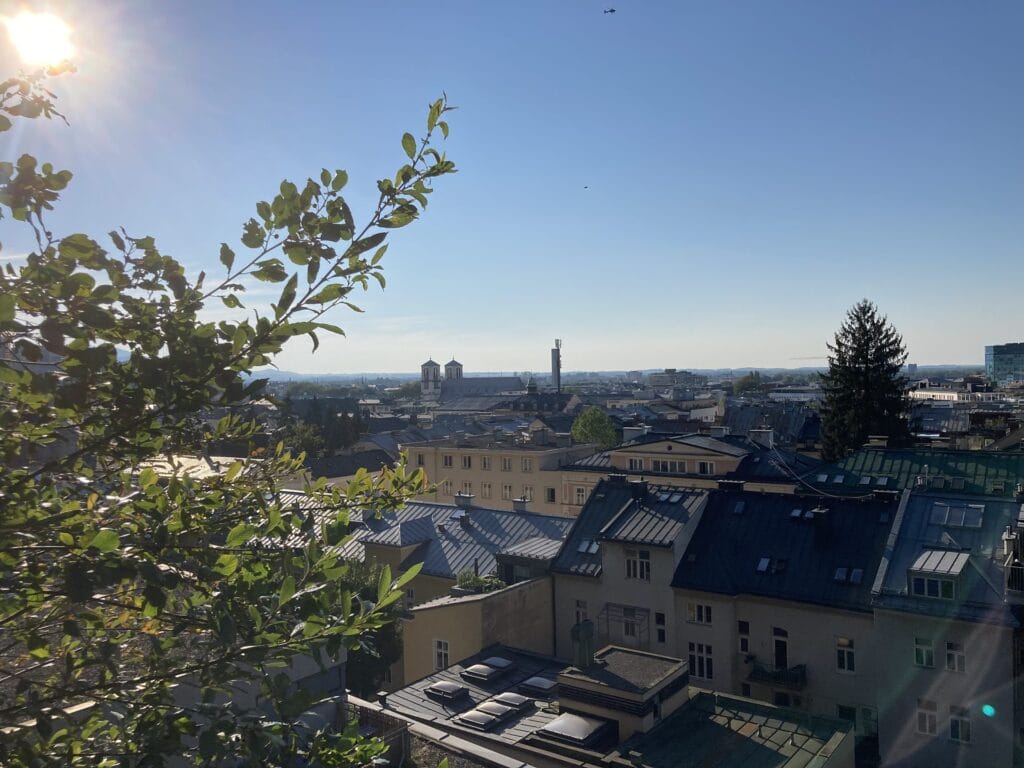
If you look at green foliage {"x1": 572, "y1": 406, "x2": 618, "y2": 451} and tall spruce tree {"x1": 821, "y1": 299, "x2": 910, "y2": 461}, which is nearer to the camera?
tall spruce tree {"x1": 821, "y1": 299, "x2": 910, "y2": 461}

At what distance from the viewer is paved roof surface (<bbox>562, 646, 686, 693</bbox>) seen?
1644 cm

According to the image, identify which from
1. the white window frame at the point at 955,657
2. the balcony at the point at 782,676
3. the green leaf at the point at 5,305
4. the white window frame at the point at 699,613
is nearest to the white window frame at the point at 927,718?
the white window frame at the point at 955,657

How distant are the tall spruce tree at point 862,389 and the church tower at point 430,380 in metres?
124

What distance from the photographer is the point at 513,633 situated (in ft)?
76.3

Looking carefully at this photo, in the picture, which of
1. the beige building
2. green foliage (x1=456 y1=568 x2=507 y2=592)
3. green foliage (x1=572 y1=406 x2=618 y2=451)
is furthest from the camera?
green foliage (x1=572 y1=406 x2=618 y2=451)

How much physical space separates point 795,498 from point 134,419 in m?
23.4

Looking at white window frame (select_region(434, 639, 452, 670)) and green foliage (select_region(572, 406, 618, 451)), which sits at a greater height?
green foliage (select_region(572, 406, 618, 451))

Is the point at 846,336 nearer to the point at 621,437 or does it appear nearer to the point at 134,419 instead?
the point at 621,437

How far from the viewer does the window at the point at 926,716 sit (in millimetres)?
18594

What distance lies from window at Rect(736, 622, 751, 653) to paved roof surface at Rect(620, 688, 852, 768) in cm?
491

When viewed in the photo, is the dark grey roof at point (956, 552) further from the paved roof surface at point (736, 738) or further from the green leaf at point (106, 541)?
the green leaf at point (106, 541)

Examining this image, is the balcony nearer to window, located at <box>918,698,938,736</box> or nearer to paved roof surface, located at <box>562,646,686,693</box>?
window, located at <box>918,698,938,736</box>

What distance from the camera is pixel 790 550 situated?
2281cm

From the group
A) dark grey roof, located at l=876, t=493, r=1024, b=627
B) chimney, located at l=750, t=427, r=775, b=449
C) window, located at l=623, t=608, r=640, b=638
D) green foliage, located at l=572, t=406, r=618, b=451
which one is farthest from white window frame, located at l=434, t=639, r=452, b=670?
green foliage, located at l=572, t=406, r=618, b=451
